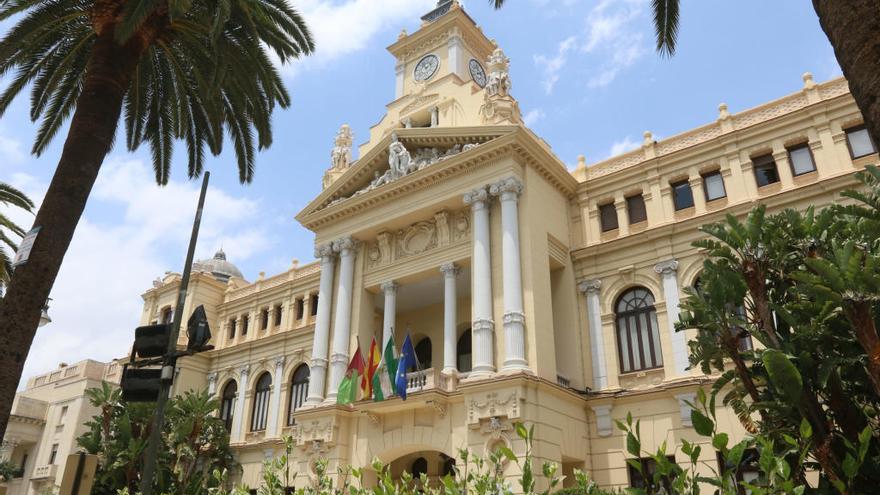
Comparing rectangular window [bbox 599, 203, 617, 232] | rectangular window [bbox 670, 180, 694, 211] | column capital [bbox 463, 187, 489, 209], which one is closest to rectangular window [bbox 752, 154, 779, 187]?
rectangular window [bbox 670, 180, 694, 211]

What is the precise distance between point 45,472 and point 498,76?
118 ft

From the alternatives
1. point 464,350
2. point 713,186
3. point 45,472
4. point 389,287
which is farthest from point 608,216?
point 45,472

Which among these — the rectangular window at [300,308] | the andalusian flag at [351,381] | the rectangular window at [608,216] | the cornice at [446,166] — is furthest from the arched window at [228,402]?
the rectangular window at [608,216]

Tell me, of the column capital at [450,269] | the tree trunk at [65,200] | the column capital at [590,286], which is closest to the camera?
the tree trunk at [65,200]

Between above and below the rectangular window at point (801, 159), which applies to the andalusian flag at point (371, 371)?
below

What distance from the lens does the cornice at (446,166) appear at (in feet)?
78.2

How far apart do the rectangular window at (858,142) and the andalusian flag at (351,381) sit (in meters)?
16.9

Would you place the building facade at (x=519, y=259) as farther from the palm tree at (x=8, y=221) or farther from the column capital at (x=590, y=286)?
the palm tree at (x=8, y=221)

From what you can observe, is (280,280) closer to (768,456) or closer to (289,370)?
(289,370)

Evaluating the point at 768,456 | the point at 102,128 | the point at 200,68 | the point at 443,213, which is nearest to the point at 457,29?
the point at 443,213

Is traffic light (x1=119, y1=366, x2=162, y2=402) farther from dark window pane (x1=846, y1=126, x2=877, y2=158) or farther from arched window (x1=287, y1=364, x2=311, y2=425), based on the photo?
arched window (x1=287, y1=364, x2=311, y2=425)

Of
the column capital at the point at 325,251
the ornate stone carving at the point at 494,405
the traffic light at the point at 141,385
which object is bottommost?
the traffic light at the point at 141,385

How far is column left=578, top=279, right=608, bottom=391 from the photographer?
75.0 feet

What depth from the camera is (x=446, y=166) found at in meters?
24.9
